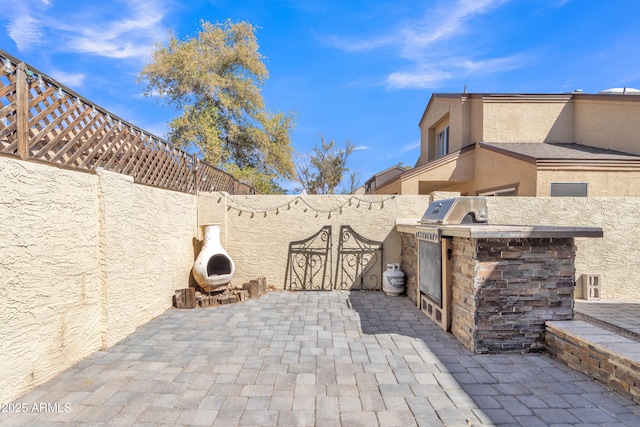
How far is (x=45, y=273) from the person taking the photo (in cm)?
318

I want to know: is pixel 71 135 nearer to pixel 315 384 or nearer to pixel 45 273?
pixel 45 273

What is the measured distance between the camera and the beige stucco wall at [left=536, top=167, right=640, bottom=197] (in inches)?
318

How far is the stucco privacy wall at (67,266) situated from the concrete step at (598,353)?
19.0 ft

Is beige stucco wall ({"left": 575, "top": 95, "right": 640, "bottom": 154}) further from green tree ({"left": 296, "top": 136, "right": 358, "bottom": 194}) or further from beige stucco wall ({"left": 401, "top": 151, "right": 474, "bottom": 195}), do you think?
green tree ({"left": 296, "top": 136, "right": 358, "bottom": 194})

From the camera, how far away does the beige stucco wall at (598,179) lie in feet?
26.5

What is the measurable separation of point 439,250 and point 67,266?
500 cm

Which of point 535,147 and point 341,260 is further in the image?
point 535,147

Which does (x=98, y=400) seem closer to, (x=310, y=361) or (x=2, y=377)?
(x=2, y=377)

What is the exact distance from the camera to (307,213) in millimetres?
7168

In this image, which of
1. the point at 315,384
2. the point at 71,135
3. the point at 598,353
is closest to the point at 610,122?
the point at 598,353

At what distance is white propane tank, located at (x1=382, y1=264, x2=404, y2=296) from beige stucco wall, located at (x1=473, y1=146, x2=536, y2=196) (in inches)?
192

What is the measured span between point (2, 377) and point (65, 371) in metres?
0.72

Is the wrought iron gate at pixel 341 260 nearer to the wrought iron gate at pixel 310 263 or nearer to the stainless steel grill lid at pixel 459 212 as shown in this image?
the wrought iron gate at pixel 310 263

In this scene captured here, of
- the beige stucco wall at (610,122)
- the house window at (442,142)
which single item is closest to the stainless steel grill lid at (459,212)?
the beige stucco wall at (610,122)
